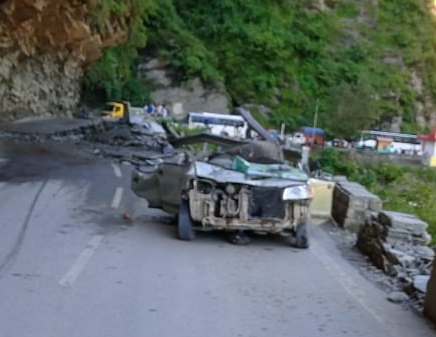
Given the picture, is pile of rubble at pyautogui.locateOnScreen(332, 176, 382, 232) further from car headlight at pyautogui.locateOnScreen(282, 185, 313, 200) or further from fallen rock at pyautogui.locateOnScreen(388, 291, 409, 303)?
fallen rock at pyautogui.locateOnScreen(388, 291, 409, 303)

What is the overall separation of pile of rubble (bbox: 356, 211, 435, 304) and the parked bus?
47.7 metres

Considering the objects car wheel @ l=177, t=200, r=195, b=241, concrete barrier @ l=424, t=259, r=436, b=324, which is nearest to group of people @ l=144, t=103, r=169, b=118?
car wheel @ l=177, t=200, r=195, b=241

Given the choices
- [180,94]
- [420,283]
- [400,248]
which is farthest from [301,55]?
[420,283]

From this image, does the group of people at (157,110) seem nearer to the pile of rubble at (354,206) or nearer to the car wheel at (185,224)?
the pile of rubble at (354,206)

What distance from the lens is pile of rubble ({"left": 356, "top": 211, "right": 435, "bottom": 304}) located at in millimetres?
9160

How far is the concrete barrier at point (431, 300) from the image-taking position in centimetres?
721

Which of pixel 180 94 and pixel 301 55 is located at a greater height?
pixel 301 55

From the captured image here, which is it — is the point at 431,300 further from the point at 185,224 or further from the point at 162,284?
the point at 185,224

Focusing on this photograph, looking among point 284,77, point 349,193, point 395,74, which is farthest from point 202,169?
point 395,74

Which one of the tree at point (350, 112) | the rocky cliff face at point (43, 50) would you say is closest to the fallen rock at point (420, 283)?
the rocky cliff face at point (43, 50)

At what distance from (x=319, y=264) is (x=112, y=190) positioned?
675 centimetres

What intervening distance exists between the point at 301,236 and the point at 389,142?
5126 cm

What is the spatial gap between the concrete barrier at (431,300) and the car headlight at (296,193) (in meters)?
3.27

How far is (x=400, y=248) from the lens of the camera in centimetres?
986
